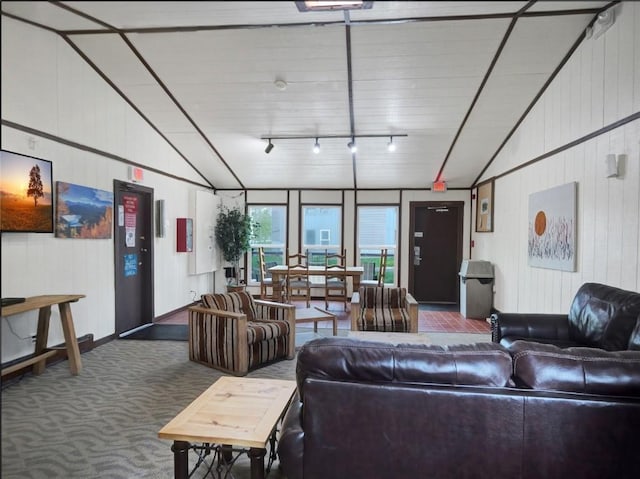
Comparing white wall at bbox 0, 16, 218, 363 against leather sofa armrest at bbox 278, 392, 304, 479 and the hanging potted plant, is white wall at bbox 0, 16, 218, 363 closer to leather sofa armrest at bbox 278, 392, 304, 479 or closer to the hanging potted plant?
the hanging potted plant

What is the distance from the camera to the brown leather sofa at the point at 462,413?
4.24 ft

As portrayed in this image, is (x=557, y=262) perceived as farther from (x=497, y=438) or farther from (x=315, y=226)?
(x=315, y=226)

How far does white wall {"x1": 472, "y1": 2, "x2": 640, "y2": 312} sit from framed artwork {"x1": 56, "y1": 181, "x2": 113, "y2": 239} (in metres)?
4.92

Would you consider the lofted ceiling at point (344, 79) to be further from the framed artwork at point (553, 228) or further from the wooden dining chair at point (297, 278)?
the wooden dining chair at point (297, 278)

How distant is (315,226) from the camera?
7.40 meters

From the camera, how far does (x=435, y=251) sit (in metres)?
7.07

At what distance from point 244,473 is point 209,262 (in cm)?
504

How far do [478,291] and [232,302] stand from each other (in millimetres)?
3972

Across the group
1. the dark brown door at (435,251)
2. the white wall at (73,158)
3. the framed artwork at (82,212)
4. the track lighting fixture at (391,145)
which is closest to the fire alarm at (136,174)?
the white wall at (73,158)

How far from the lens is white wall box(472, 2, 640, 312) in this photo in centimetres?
279

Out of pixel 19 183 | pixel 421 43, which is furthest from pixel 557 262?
pixel 19 183

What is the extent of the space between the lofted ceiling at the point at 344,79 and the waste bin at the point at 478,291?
171 cm

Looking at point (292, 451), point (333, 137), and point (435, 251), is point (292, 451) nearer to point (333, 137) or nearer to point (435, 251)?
point (333, 137)

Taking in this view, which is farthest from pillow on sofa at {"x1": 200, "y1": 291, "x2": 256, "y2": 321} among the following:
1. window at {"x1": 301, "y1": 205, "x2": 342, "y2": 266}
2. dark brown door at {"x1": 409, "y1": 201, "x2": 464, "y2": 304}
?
dark brown door at {"x1": 409, "y1": 201, "x2": 464, "y2": 304}
